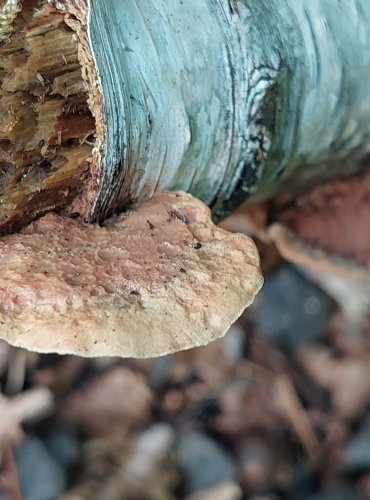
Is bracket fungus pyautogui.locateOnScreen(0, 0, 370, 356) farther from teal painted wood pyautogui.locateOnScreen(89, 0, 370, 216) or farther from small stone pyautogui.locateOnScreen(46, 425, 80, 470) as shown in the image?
small stone pyautogui.locateOnScreen(46, 425, 80, 470)

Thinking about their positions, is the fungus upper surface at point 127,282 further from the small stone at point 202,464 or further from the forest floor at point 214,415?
the small stone at point 202,464

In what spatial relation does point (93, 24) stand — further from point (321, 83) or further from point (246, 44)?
point (321, 83)

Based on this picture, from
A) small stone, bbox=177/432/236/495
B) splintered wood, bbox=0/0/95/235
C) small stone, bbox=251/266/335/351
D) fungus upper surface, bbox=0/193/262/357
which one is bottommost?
small stone, bbox=177/432/236/495

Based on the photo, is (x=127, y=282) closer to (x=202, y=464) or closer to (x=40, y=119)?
(x=40, y=119)

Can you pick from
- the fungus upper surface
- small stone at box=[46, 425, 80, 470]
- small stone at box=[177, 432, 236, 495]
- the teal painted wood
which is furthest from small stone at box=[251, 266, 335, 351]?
the fungus upper surface

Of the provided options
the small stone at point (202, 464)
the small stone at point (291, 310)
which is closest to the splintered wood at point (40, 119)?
the small stone at point (202, 464)

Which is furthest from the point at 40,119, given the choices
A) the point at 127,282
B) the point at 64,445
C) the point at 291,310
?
the point at 291,310

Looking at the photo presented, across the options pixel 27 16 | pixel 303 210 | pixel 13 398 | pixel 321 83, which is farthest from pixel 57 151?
pixel 13 398
